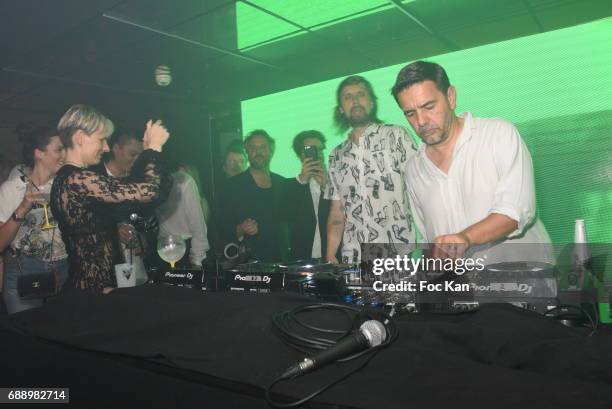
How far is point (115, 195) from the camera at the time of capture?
1664 mm

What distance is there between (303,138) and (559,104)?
3.53 feet

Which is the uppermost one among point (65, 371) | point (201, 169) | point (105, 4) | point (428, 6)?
point (105, 4)

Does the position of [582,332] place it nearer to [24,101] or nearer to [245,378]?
[245,378]

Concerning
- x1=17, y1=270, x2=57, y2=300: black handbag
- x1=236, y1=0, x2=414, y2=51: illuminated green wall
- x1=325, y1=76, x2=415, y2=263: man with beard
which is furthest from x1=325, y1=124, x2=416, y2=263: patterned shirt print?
x1=17, y1=270, x2=57, y2=300: black handbag

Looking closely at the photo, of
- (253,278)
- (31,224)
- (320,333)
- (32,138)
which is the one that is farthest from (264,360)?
(32,138)

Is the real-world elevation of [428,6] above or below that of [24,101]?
above

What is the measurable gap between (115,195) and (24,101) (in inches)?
51.6

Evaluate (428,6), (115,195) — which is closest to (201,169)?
(115,195)

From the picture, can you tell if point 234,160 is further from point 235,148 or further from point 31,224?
point 31,224

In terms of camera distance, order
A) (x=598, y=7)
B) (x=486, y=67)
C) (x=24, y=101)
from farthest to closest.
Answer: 1. (x=24, y=101)
2. (x=486, y=67)
3. (x=598, y=7)

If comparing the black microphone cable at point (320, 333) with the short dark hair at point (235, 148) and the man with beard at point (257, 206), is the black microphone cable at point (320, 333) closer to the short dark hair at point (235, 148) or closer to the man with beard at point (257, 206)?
the man with beard at point (257, 206)

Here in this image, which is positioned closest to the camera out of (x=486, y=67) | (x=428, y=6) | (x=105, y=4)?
(x=486, y=67)

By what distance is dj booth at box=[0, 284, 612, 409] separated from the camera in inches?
18.1

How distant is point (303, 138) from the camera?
210 cm
